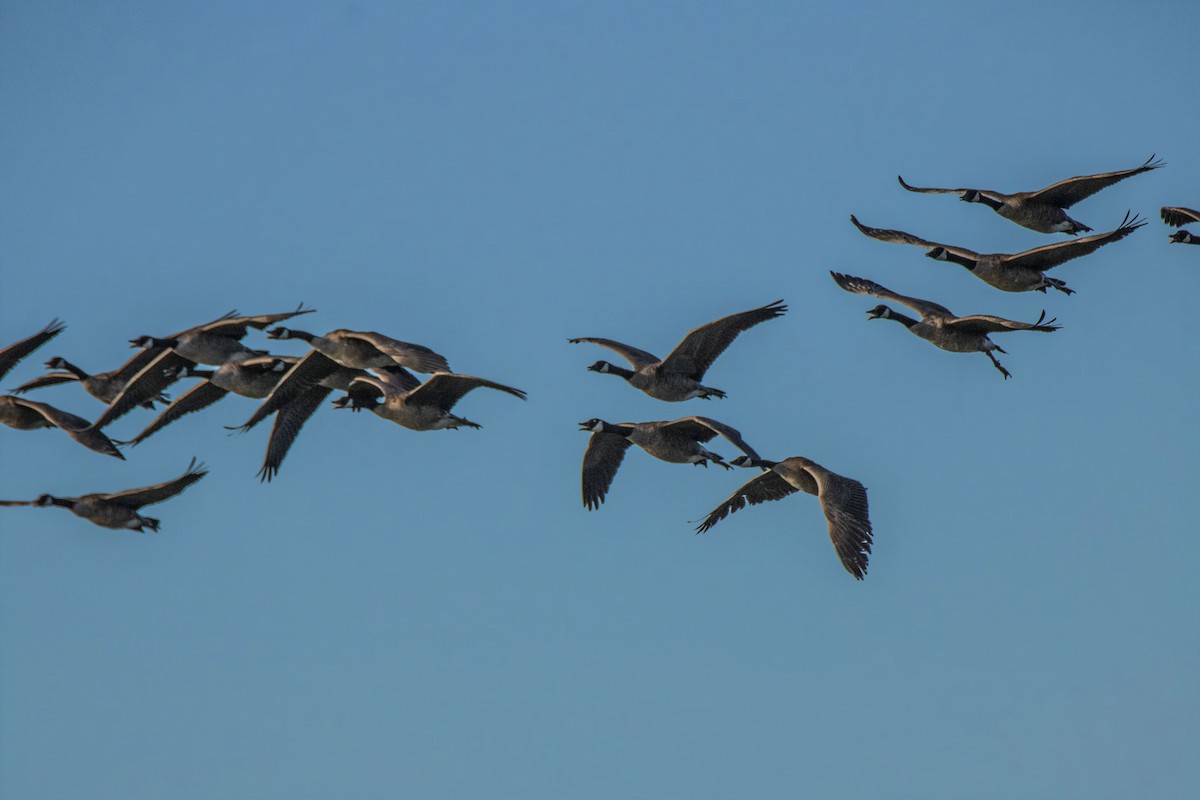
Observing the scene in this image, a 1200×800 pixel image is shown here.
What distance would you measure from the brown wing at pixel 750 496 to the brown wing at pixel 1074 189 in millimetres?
5953

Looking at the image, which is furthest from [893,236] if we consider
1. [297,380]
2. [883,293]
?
[297,380]

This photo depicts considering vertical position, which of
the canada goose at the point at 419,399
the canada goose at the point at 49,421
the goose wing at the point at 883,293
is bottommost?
the canada goose at the point at 49,421

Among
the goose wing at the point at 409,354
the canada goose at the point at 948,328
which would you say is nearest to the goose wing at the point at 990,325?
the canada goose at the point at 948,328

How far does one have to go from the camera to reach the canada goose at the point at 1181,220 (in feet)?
87.4

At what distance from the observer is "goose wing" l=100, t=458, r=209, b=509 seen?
25359 millimetres

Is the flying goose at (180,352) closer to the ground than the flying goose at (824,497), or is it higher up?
higher up

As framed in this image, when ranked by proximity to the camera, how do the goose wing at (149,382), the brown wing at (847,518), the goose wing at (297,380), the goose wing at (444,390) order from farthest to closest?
the goose wing at (149,382) < the goose wing at (297,380) < the goose wing at (444,390) < the brown wing at (847,518)

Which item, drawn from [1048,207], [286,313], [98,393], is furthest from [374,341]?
[1048,207]

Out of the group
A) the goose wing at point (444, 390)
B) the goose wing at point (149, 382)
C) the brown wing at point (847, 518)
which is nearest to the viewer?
the brown wing at point (847, 518)

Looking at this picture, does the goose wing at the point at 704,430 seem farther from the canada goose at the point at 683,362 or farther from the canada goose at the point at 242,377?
the canada goose at the point at 242,377

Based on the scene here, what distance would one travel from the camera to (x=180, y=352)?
2788 cm

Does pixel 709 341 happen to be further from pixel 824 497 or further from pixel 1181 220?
pixel 1181 220

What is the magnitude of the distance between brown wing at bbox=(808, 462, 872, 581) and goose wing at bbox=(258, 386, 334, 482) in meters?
8.75

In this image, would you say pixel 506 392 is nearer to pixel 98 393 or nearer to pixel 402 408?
pixel 402 408
